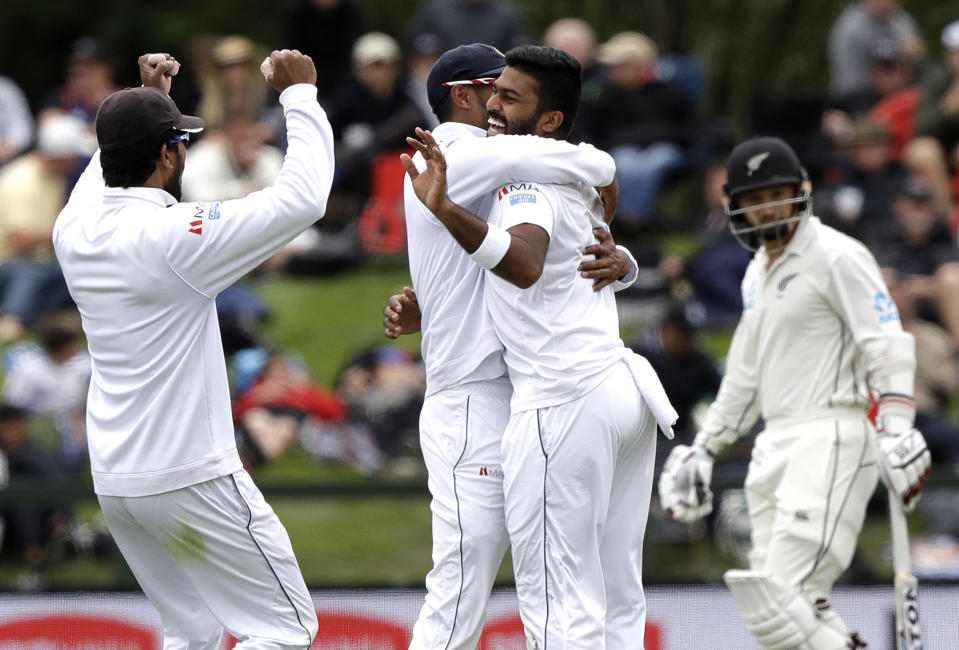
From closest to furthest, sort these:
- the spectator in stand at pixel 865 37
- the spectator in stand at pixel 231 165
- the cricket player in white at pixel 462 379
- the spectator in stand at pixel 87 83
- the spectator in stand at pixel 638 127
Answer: the cricket player in white at pixel 462 379
the spectator in stand at pixel 231 165
the spectator in stand at pixel 638 127
the spectator in stand at pixel 865 37
the spectator in stand at pixel 87 83

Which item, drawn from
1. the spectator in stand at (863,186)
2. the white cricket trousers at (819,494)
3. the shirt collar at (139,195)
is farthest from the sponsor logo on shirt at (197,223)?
the spectator in stand at (863,186)

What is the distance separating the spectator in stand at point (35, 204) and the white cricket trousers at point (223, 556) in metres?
6.82

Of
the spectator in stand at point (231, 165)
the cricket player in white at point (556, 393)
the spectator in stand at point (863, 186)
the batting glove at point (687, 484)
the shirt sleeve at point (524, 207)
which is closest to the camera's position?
the shirt sleeve at point (524, 207)

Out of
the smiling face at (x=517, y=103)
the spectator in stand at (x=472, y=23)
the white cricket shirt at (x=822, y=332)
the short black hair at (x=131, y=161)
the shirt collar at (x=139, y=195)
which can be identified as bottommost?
the white cricket shirt at (x=822, y=332)

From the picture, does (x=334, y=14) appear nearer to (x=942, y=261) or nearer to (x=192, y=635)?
(x=942, y=261)

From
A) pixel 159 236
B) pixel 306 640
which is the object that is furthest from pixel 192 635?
pixel 159 236

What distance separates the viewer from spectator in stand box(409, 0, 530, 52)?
492 inches

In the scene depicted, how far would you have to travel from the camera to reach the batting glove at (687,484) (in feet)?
22.1

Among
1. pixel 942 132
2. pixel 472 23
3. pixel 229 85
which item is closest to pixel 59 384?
pixel 229 85

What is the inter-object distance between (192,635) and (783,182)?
3.08m

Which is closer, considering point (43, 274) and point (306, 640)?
point (306, 640)

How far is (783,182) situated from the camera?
6500 millimetres

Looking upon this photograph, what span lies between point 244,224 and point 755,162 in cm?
251

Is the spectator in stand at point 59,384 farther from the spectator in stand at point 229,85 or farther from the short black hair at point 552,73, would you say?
the short black hair at point 552,73
